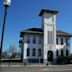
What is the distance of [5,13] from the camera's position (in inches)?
455

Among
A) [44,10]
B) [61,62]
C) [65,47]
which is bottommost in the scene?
[61,62]

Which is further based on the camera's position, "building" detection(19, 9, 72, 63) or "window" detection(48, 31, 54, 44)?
"window" detection(48, 31, 54, 44)

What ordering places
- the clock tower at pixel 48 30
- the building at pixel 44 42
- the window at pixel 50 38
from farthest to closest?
the window at pixel 50 38 < the clock tower at pixel 48 30 < the building at pixel 44 42

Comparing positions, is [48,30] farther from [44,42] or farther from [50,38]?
[44,42]

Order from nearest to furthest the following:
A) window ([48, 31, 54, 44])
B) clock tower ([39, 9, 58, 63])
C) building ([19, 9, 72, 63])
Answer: building ([19, 9, 72, 63]) → clock tower ([39, 9, 58, 63]) → window ([48, 31, 54, 44])

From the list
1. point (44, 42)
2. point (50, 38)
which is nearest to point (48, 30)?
point (50, 38)

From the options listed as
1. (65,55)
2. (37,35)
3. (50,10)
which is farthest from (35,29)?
(65,55)

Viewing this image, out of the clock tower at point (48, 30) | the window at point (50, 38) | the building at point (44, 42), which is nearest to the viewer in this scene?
the building at point (44, 42)

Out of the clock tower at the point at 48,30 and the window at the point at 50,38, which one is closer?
the clock tower at the point at 48,30

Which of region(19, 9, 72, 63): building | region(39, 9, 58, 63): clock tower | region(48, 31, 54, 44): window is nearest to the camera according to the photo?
region(19, 9, 72, 63): building

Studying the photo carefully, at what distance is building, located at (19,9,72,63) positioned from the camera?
5228 centimetres

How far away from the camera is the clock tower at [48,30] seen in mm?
52781

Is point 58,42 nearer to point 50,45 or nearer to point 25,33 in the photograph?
point 50,45

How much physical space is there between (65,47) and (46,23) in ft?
27.1
